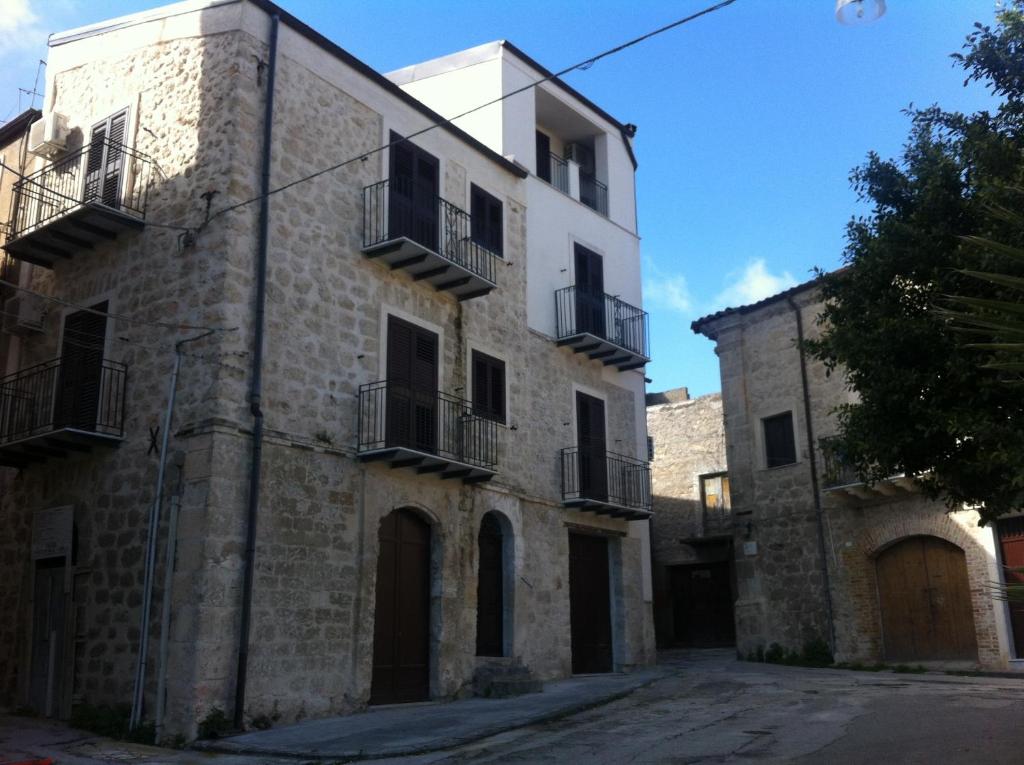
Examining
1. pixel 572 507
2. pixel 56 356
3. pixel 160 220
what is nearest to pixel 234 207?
pixel 160 220

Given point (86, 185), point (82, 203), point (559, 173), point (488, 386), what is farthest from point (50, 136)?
point (559, 173)

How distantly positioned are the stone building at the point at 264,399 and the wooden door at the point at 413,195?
0.19 feet

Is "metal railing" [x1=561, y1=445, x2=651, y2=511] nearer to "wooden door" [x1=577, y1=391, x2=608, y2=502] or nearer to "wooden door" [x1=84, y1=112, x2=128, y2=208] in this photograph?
"wooden door" [x1=577, y1=391, x2=608, y2=502]

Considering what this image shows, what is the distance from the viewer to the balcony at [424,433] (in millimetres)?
14641

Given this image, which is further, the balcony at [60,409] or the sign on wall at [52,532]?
the sign on wall at [52,532]

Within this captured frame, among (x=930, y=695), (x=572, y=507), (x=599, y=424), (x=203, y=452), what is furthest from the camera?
(x=599, y=424)

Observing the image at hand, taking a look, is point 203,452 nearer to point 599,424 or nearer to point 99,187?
point 99,187

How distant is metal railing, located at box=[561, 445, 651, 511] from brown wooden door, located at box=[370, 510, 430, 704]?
406 centimetres

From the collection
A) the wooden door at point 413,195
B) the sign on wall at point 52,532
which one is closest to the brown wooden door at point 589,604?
the wooden door at point 413,195

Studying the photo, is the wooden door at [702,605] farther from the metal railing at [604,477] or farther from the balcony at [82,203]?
the balcony at [82,203]

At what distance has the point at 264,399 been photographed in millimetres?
13375

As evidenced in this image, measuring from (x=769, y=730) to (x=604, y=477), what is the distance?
30.0ft

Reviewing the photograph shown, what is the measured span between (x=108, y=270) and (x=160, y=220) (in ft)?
4.19

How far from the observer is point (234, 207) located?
44.4 feet
